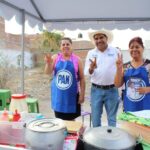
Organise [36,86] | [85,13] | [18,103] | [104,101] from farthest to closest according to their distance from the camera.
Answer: [36,86] < [85,13] < [104,101] < [18,103]

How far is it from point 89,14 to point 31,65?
20.5 ft

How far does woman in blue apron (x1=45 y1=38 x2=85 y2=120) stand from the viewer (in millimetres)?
2600

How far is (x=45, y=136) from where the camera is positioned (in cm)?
116

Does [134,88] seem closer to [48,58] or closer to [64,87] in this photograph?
[64,87]

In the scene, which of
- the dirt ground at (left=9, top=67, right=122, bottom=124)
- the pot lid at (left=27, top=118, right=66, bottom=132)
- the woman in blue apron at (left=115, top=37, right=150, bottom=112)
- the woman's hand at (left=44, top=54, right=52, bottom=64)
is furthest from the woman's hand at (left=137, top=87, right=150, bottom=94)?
the dirt ground at (left=9, top=67, right=122, bottom=124)

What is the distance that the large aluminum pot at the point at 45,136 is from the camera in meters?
1.16

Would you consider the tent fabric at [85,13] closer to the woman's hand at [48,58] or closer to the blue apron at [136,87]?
the woman's hand at [48,58]

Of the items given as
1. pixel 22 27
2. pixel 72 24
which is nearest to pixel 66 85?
pixel 22 27

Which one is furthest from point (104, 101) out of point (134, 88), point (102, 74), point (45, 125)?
point (45, 125)

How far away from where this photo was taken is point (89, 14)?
14.3 feet

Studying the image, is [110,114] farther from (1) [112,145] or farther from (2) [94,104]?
(1) [112,145]

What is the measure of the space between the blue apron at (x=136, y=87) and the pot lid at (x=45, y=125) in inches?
41.7

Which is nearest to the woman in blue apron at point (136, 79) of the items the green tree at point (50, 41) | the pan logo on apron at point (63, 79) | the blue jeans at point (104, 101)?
the pan logo on apron at point (63, 79)

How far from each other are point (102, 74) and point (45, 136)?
5.90 ft
